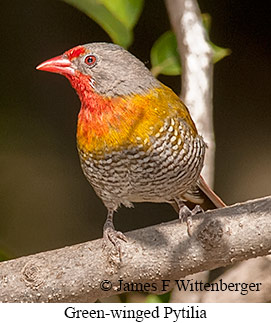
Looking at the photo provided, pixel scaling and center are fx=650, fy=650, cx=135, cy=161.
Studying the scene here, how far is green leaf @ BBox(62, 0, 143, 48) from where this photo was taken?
207 centimetres

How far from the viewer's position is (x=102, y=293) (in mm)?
2092

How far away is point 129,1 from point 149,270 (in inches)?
35.0

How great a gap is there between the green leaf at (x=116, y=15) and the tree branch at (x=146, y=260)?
666 millimetres

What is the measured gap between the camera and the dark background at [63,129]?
3.28 m

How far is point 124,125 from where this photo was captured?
85.6 inches

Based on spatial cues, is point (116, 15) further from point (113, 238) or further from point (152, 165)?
point (113, 238)

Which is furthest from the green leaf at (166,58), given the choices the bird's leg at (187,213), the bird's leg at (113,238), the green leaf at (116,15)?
the bird's leg at (113,238)

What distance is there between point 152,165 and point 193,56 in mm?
516

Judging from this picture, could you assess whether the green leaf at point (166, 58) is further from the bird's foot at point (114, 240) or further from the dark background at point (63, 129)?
the bird's foot at point (114, 240)

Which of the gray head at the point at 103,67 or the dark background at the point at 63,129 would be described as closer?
the gray head at the point at 103,67

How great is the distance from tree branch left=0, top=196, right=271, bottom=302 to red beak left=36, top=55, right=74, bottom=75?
60cm

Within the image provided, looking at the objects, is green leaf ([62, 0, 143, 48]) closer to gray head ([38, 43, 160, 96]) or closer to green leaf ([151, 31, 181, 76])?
gray head ([38, 43, 160, 96])

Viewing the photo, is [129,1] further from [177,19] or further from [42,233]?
[42,233]

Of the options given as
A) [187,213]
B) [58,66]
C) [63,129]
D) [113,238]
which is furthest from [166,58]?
Answer: [63,129]
